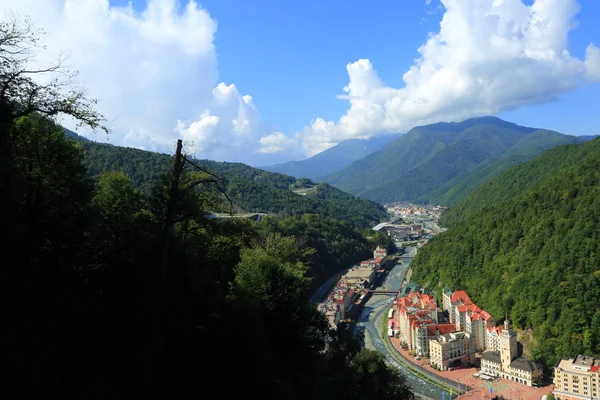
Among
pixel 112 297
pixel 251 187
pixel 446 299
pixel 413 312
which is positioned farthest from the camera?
pixel 251 187

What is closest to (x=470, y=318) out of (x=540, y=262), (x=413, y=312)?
(x=413, y=312)

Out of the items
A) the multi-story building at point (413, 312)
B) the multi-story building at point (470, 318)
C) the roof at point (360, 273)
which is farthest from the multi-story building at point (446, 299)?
the roof at point (360, 273)

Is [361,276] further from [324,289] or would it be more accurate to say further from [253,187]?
[253,187]

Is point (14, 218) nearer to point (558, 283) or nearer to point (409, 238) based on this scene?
point (558, 283)

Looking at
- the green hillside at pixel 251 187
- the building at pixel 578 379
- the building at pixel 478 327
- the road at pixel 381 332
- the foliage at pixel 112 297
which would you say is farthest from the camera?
the green hillside at pixel 251 187

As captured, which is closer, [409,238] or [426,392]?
[426,392]

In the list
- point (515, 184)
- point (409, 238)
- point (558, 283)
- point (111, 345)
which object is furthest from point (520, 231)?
point (409, 238)

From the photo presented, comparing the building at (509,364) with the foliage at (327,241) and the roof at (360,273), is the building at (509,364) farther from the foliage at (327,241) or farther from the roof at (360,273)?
the roof at (360,273)

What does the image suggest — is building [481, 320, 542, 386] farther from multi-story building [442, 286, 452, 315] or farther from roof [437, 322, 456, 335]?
multi-story building [442, 286, 452, 315]
